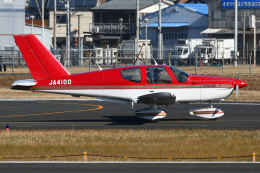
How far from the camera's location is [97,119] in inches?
631

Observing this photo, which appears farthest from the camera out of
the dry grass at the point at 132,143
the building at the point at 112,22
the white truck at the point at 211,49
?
the building at the point at 112,22

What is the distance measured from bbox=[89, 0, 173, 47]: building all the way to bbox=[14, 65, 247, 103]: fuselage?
57680 mm

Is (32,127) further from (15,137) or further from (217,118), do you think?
(217,118)

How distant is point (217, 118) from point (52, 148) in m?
7.51

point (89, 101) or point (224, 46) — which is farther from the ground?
point (224, 46)

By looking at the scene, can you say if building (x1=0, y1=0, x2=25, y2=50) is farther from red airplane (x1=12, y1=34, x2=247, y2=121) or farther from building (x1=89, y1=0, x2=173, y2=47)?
red airplane (x1=12, y1=34, x2=247, y2=121)

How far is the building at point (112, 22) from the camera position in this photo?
7325cm

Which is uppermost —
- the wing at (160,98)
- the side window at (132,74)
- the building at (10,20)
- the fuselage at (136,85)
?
the building at (10,20)

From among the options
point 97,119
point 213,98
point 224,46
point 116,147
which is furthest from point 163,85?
point 224,46

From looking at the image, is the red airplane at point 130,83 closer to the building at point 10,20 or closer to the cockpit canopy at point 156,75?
the cockpit canopy at point 156,75

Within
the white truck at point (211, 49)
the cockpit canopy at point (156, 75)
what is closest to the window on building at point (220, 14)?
the white truck at point (211, 49)

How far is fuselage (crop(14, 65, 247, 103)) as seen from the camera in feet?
48.0

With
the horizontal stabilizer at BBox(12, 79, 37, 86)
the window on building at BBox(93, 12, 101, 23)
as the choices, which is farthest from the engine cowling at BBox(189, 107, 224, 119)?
the window on building at BBox(93, 12, 101, 23)

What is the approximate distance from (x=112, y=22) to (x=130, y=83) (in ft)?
203
